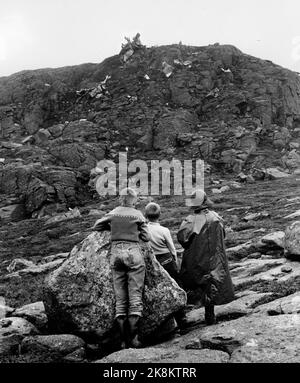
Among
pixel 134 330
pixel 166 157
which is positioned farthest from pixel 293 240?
pixel 166 157

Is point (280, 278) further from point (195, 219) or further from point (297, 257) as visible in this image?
point (195, 219)

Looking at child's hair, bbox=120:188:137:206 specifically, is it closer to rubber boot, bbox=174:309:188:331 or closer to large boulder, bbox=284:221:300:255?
rubber boot, bbox=174:309:188:331

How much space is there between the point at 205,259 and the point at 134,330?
7.34ft

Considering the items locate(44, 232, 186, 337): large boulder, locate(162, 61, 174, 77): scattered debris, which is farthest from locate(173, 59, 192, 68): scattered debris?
locate(44, 232, 186, 337): large boulder

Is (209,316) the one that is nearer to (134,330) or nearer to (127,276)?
(134,330)

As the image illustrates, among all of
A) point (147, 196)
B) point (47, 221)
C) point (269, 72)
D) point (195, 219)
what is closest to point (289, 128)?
point (269, 72)

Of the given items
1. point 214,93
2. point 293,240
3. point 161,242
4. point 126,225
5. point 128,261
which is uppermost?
point 214,93

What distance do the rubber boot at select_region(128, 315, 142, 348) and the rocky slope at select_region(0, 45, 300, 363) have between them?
555 millimetres

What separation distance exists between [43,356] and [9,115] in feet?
227

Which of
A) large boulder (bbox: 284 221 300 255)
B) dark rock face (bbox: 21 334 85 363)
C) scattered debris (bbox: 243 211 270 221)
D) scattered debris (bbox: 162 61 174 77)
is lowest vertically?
dark rock face (bbox: 21 334 85 363)

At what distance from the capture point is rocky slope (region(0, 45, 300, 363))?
32.6ft

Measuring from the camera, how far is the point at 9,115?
74.7 meters

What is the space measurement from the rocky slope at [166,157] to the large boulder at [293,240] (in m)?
0.31

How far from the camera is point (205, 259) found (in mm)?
10930
